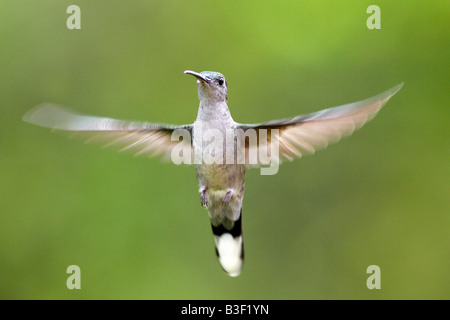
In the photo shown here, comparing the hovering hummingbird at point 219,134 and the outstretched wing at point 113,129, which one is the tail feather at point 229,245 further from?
the outstretched wing at point 113,129

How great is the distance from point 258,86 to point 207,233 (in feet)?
3.22

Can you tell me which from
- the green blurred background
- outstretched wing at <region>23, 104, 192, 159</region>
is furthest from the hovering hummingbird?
the green blurred background

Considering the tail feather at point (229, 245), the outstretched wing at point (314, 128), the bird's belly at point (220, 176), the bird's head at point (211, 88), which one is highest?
the bird's head at point (211, 88)

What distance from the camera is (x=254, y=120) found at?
11.3 ft

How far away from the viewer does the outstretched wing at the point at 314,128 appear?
1399 mm

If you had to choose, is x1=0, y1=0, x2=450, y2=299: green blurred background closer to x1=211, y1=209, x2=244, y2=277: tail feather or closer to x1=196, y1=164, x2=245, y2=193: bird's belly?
x1=211, y1=209, x2=244, y2=277: tail feather

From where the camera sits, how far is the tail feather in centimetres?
215

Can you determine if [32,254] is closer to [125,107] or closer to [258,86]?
[125,107]

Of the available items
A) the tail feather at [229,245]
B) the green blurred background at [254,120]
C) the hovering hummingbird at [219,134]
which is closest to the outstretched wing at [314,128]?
the hovering hummingbird at [219,134]

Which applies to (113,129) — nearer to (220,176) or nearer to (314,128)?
(220,176)

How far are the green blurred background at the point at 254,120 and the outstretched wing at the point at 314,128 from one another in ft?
5.43

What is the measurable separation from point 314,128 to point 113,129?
0.59m

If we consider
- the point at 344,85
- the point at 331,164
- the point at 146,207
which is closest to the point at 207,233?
the point at 146,207

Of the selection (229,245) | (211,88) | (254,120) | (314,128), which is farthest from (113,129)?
(254,120)
